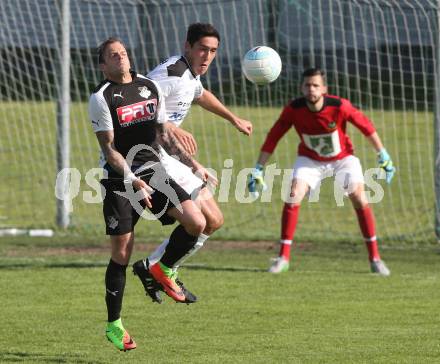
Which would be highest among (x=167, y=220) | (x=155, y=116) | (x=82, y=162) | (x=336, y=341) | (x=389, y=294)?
(x=155, y=116)

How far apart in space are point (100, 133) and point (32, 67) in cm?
1017

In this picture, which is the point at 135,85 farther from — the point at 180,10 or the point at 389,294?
the point at 180,10

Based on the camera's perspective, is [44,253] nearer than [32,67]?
Yes

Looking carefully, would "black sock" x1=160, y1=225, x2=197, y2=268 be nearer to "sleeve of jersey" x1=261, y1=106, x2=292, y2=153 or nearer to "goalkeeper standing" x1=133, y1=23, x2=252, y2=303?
"goalkeeper standing" x1=133, y1=23, x2=252, y2=303

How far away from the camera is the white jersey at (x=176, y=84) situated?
27.0 feet

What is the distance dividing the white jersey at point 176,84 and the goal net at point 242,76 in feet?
20.3

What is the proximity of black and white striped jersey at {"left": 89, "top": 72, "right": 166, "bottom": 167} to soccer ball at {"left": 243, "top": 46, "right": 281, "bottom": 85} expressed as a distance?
1.02m

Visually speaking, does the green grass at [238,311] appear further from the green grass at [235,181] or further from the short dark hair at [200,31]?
the short dark hair at [200,31]

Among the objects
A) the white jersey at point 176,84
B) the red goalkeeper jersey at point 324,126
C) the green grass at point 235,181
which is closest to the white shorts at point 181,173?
the white jersey at point 176,84

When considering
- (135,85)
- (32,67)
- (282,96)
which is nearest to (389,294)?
(135,85)

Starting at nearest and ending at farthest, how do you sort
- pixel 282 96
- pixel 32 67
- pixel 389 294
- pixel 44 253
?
1. pixel 389 294
2. pixel 44 253
3. pixel 32 67
4. pixel 282 96

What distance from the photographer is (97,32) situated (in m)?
17.8
